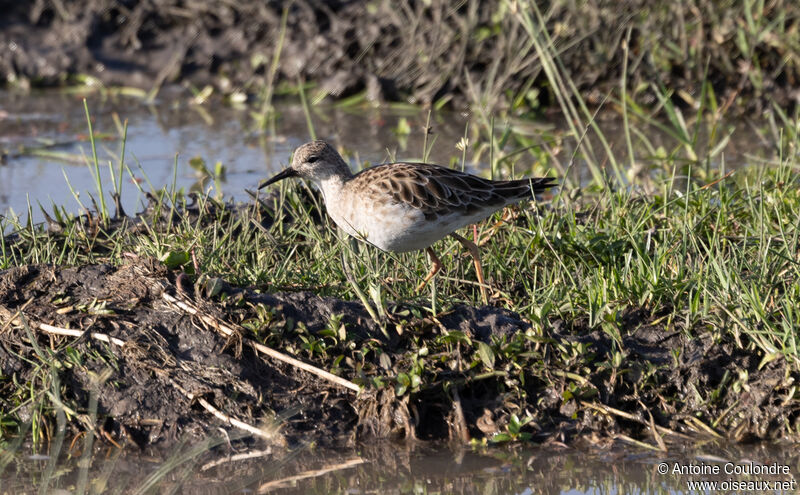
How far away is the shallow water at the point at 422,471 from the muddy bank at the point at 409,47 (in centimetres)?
458

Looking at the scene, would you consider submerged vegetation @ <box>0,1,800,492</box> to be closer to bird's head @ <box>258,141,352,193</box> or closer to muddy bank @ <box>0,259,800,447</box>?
muddy bank @ <box>0,259,800,447</box>

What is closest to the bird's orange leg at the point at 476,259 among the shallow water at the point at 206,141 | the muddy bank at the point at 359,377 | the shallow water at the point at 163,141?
the muddy bank at the point at 359,377

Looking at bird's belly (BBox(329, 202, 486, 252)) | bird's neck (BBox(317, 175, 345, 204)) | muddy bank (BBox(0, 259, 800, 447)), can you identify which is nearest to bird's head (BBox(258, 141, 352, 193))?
bird's neck (BBox(317, 175, 345, 204))

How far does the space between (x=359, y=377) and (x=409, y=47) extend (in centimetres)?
580

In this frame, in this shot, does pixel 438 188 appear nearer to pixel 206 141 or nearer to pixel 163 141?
pixel 206 141

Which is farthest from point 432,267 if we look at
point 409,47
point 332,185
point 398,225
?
point 409,47

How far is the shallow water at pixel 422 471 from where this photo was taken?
436 cm

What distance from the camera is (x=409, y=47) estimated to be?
10055 mm

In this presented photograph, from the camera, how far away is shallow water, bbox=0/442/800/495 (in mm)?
4359

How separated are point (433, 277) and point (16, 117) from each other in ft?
20.7

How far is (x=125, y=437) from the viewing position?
4.77 metres

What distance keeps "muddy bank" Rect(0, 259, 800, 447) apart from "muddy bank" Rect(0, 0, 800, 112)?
13.4ft

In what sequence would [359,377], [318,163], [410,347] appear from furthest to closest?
[318,163], [410,347], [359,377]

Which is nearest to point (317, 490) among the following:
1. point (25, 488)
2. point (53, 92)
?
point (25, 488)
